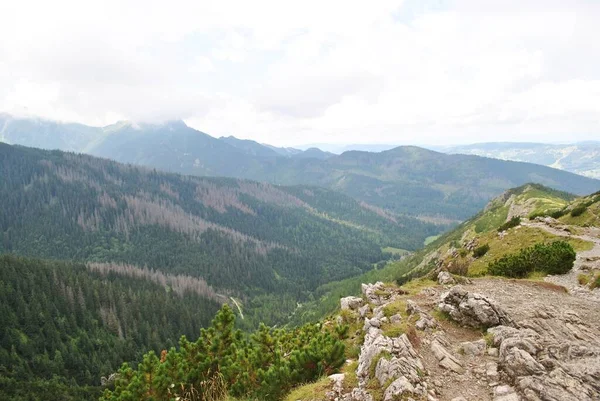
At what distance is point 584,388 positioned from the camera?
14094mm

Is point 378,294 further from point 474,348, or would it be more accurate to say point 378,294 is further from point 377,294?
point 474,348

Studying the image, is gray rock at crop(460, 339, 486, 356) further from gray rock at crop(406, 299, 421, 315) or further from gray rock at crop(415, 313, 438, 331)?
gray rock at crop(406, 299, 421, 315)

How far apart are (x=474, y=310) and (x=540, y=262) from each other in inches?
848

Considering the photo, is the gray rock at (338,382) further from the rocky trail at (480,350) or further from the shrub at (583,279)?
the shrub at (583,279)

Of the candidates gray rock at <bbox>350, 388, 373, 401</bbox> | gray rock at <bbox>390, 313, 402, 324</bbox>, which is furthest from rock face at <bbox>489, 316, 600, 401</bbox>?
gray rock at <bbox>350, 388, 373, 401</bbox>

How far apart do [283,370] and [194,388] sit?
23.2ft

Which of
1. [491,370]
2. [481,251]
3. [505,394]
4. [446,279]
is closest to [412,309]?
[491,370]

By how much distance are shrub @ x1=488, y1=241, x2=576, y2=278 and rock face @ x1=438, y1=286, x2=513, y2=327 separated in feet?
58.4

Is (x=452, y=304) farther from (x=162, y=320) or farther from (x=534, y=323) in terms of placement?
(x=162, y=320)

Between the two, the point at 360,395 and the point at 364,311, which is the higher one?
the point at 360,395

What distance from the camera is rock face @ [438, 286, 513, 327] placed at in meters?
21.7

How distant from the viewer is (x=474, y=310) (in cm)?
2223

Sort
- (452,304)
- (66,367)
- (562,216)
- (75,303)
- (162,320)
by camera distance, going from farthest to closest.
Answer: (162,320) < (75,303) < (66,367) < (562,216) < (452,304)

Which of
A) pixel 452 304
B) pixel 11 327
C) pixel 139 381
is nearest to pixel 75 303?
pixel 11 327
